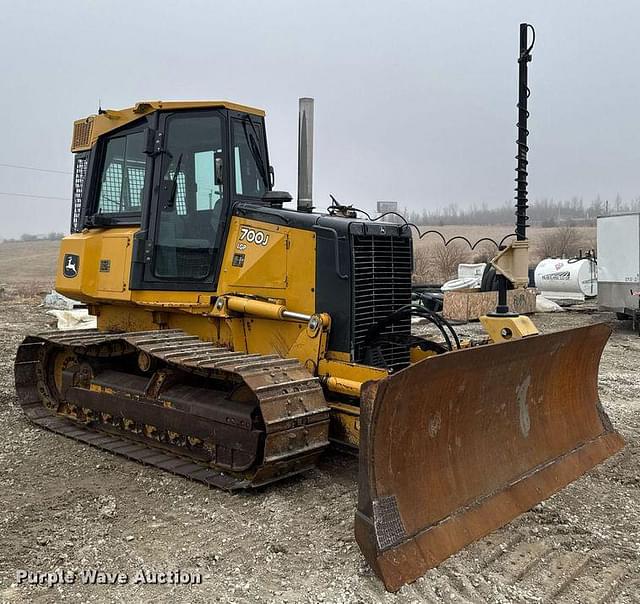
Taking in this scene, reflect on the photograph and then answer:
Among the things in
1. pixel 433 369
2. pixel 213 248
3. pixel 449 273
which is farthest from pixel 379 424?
pixel 449 273

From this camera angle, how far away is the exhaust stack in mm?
6195

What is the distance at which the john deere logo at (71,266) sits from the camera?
662 cm

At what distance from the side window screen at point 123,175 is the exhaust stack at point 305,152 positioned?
4.74ft

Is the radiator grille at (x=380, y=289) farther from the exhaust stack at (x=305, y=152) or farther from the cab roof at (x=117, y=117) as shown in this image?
the cab roof at (x=117, y=117)

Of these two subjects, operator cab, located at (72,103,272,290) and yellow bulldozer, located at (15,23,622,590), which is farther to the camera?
operator cab, located at (72,103,272,290)

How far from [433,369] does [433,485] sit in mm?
683

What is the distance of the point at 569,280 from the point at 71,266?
53.1 feet

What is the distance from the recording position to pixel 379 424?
3617 millimetres

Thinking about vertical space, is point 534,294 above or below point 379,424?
above

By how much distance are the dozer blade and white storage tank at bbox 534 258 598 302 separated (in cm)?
1491

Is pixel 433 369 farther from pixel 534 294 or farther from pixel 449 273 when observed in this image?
pixel 449 273

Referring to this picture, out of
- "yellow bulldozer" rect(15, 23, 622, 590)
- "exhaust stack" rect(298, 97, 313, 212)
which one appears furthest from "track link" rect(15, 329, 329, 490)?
"exhaust stack" rect(298, 97, 313, 212)

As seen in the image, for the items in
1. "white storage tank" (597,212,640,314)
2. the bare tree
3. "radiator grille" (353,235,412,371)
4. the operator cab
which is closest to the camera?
"radiator grille" (353,235,412,371)

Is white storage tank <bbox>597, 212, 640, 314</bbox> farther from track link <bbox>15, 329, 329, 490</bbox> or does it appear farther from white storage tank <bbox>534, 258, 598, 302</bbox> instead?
track link <bbox>15, 329, 329, 490</bbox>
